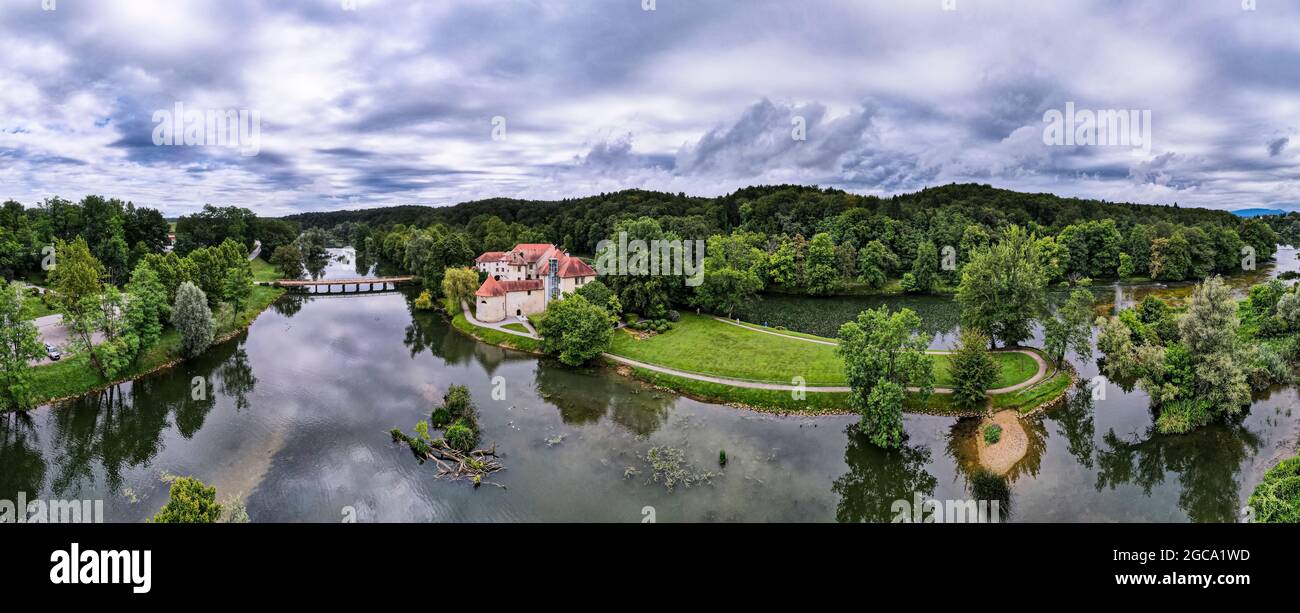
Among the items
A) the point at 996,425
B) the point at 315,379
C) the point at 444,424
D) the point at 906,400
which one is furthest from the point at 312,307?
the point at 996,425

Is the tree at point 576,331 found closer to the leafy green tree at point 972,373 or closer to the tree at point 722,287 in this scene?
the tree at point 722,287

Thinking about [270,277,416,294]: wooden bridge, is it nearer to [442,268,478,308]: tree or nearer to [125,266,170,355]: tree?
[442,268,478,308]: tree

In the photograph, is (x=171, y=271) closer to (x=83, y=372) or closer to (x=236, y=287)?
(x=236, y=287)

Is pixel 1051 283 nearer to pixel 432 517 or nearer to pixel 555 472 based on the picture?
pixel 555 472

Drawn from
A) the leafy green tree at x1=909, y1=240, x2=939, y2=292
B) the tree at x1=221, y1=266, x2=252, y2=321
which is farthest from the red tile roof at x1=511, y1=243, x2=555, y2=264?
the leafy green tree at x1=909, y1=240, x2=939, y2=292
